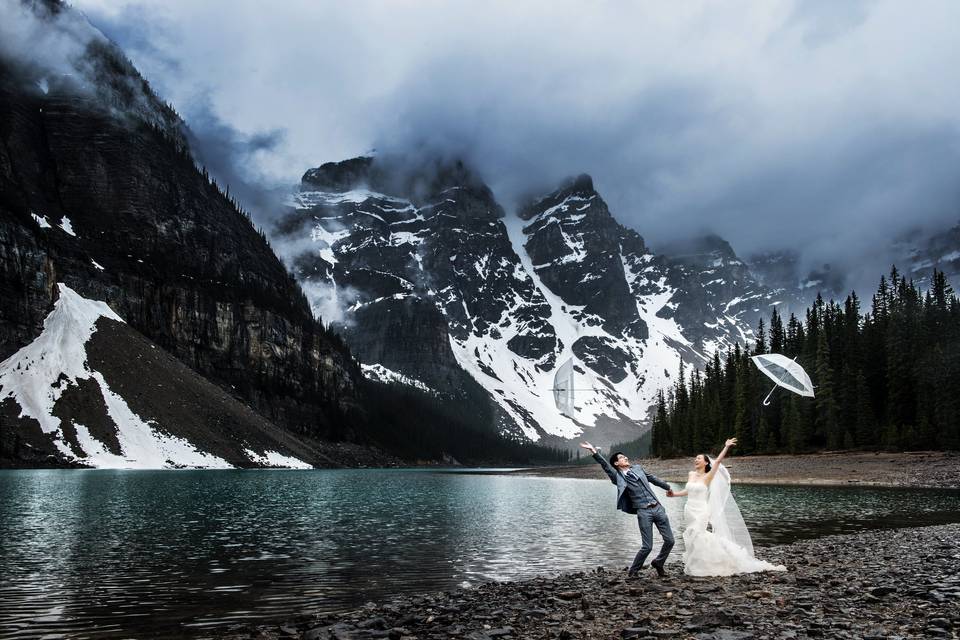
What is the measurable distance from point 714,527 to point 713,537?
11.0 inches

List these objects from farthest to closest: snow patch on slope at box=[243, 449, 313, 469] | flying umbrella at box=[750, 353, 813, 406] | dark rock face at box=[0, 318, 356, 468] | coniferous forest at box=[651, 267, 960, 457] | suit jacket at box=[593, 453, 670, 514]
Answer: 1. snow patch on slope at box=[243, 449, 313, 469]
2. dark rock face at box=[0, 318, 356, 468]
3. coniferous forest at box=[651, 267, 960, 457]
4. flying umbrella at box=[750, 353, 813, 406]
5. suit jacket at box=[593, 453, 670, 514]

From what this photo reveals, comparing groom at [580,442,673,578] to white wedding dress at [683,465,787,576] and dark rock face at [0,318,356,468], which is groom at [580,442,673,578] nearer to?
white wedding dress at [683,465,787,576]

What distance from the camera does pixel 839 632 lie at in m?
10.2

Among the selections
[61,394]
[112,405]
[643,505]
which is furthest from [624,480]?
[61,394]

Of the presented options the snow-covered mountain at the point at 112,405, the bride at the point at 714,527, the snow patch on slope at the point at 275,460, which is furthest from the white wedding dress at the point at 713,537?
the snow patch on slope at the point at 275,460

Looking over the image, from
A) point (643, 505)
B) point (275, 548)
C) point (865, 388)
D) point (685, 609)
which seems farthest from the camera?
point (865, 388)

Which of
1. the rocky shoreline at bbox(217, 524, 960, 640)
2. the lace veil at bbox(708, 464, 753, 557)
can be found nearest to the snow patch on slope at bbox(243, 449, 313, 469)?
the rocky shoreline at bbox(217, 524, 960, 640)

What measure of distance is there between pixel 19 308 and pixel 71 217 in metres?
55.8

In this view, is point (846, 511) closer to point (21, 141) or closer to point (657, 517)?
point (657, 517)

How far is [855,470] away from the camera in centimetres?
7412

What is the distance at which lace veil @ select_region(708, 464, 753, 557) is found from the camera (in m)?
16.8

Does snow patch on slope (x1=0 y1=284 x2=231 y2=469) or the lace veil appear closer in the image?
the lace veil

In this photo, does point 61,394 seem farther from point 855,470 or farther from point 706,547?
point 706,547

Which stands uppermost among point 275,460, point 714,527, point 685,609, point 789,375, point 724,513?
point 789,375
